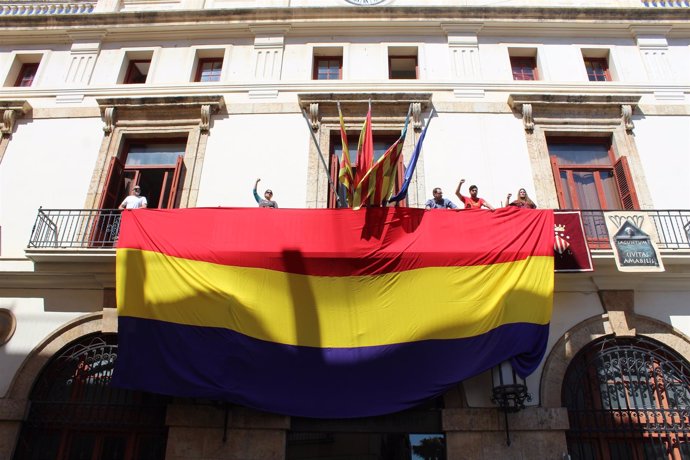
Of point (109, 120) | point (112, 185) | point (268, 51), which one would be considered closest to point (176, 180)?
point (112, 185)

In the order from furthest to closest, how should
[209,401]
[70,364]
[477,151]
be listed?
[477,151], [70,364], [209,401]

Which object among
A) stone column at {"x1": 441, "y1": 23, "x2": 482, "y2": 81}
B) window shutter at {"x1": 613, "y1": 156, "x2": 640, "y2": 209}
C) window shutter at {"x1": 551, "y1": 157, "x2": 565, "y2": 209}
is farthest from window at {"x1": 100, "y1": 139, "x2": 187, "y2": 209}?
window shutter at {"x1": 613, "y1": 156, "x2": 640, "y2": 209}

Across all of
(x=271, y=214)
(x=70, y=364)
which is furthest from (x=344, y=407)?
(x=70, y=364)

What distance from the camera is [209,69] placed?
12.3 m

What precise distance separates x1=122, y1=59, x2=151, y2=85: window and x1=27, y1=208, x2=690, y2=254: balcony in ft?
14.0

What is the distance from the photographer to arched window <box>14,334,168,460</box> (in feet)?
27.0

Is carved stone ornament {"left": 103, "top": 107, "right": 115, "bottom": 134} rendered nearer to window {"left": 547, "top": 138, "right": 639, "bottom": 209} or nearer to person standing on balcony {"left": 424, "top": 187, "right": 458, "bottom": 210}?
person standing on balcony {"left": 424, "top": 187, "right": 458, "bottom": 210}

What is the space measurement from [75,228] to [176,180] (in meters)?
2.17

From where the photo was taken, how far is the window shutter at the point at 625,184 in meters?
9.72

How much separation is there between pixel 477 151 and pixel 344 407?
6069mm

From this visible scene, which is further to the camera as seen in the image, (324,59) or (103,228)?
(324,59)

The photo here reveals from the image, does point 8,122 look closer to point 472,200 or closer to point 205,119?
point 205,119

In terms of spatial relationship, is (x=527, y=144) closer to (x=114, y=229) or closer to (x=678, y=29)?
(x=678, y=29)

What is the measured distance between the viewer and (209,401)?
7.98 m
